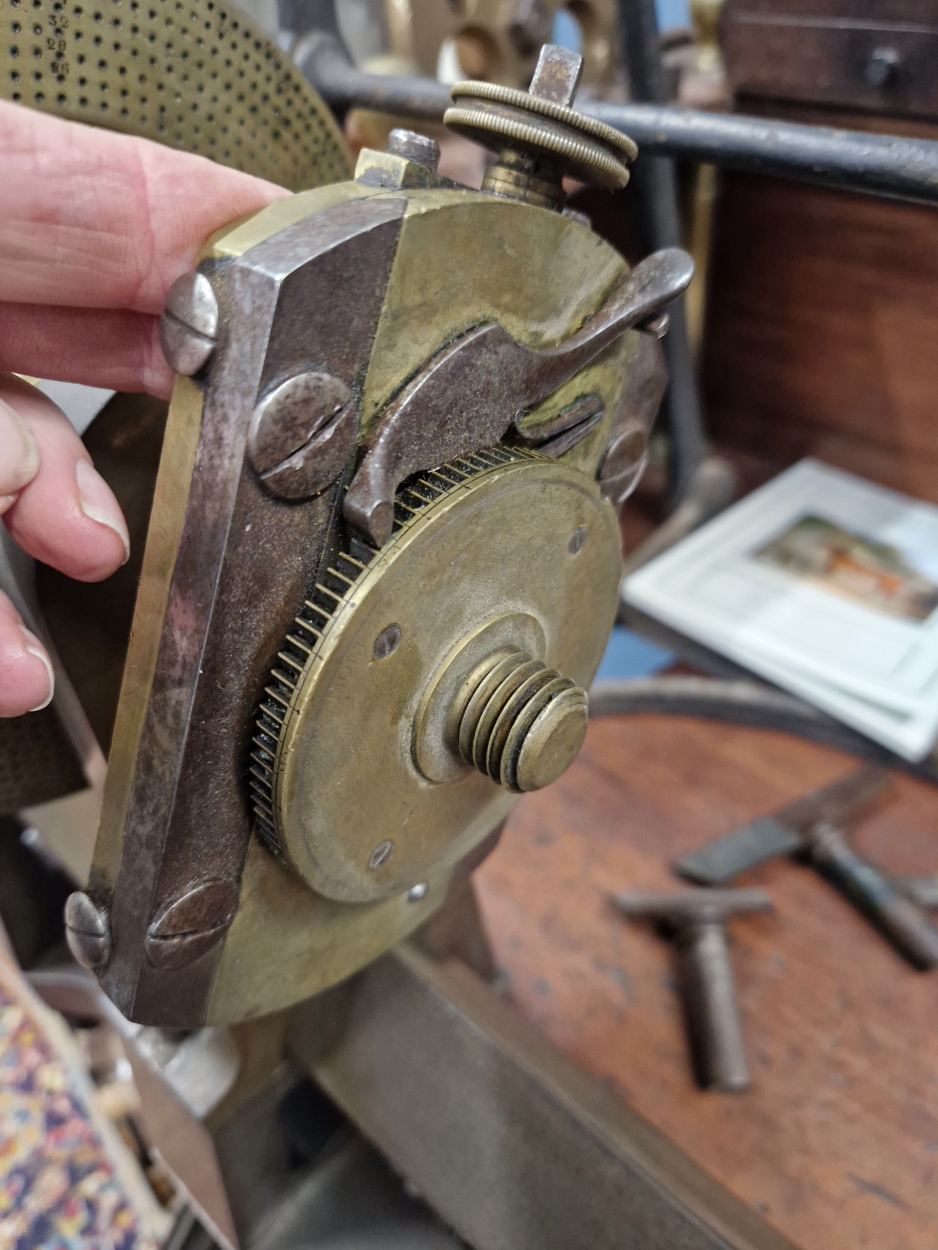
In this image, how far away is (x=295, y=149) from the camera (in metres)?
0.51

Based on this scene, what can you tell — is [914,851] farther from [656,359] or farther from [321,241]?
[321,241]

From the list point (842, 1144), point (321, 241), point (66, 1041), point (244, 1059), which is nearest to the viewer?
point (321, 241)

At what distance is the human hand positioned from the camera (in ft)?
1.10

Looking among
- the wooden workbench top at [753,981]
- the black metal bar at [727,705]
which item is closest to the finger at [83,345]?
the wooden workbench top at [753,981]

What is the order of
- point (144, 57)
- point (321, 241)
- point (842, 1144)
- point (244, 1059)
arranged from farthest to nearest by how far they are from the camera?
point (842, 1144)
point (244, 1059)
point (144, 57)
point (321, 241)

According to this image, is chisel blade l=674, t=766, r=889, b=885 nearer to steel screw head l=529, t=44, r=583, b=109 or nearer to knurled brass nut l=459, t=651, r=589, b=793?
knurled brass nut l=459, t=651, r=589, b=793

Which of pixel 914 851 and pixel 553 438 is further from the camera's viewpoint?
pixel 914 851

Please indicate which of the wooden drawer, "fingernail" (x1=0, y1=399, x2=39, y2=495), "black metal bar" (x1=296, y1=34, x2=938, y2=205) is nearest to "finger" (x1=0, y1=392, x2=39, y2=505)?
"fingernail" (x1=0, y1=399, x2=39, y2=495)

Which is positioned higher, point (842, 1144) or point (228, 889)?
point (228, 889)

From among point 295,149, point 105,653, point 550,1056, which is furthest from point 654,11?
Result: point 550,1056

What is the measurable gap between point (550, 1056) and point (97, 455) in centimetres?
44

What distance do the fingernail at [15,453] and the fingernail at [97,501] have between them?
0.02 metres

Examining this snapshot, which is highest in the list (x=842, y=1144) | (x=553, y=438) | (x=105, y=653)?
(x=553, y=438)

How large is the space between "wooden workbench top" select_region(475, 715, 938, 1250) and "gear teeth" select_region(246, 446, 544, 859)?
1.65 ft
